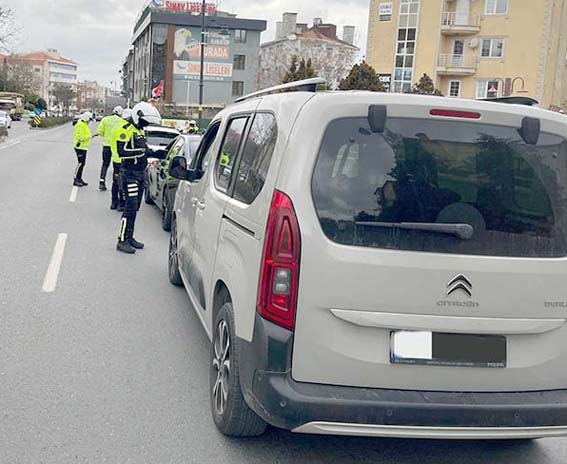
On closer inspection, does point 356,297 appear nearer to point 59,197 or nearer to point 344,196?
point 344,196

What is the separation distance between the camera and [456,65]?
172ft

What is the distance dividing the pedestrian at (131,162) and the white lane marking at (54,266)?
0.79m

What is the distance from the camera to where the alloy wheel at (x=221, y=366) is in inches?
151

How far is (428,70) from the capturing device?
173 ft

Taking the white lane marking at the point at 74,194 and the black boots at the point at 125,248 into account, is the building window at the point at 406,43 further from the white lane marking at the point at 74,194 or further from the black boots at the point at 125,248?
the black boots at the point at 125,248

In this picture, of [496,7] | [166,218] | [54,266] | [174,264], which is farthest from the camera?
[496,7]

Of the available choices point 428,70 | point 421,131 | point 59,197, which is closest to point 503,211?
A: point 421,131

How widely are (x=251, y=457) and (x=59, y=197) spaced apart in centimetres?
1119

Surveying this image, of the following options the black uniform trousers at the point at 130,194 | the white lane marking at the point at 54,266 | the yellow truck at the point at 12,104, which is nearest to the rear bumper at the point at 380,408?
the white lane marking at the point at 54,266

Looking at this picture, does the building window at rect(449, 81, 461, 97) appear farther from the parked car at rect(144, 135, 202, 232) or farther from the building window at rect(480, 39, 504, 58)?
the parked car at rect(144, 135, 202, 232)

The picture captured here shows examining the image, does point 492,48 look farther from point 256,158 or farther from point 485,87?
point 256,158

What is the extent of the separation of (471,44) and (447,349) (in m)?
52.4

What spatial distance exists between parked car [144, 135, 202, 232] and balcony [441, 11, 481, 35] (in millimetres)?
43712

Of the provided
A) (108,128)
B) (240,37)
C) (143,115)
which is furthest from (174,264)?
(240,37)
